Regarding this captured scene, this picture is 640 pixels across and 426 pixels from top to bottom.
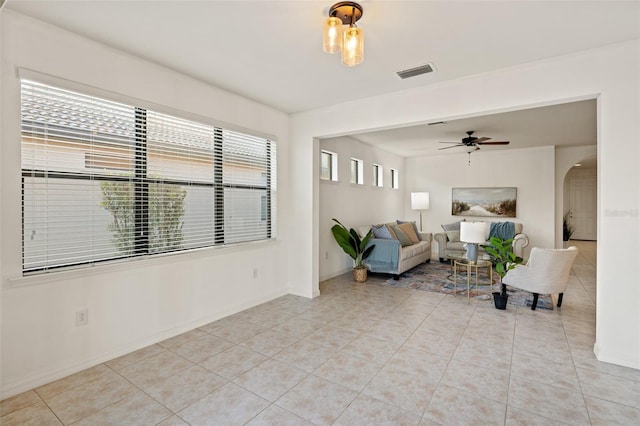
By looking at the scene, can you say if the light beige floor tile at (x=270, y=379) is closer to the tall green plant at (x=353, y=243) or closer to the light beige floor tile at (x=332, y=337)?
the light beige floor tile at (x=332, y=337)

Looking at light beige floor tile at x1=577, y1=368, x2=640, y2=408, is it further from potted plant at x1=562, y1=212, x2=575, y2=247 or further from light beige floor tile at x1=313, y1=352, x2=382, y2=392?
potted plant at x1=562, y1=212, x2=575, y2=247

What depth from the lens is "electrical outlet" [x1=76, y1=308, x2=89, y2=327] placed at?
2.47 meters

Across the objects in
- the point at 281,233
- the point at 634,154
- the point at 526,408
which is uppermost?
the point at 634,154

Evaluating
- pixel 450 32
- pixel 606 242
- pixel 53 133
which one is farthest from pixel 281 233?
pixel 606 242

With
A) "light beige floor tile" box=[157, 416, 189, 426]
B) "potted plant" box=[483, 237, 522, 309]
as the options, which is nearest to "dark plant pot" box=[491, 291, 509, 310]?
"potted plant" box=[483, 237, 522, 309]

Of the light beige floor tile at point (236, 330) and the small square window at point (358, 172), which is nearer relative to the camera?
the light beige floor tile at point (236, 330)

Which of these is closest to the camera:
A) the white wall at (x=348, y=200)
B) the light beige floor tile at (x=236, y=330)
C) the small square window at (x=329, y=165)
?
the light beige floor tile at (x=236, y=330)

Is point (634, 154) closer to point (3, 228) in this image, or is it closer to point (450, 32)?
point (450, 32)

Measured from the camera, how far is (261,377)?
2.39 metres

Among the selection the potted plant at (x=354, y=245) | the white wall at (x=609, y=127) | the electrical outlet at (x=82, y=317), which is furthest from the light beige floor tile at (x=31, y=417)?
the white wall at (x=609, y=127)

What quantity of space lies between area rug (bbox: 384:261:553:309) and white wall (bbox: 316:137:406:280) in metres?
1.07

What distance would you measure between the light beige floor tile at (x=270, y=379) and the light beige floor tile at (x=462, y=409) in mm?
950

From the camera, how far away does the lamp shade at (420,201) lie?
312 inches

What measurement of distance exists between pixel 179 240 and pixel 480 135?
5574mm
